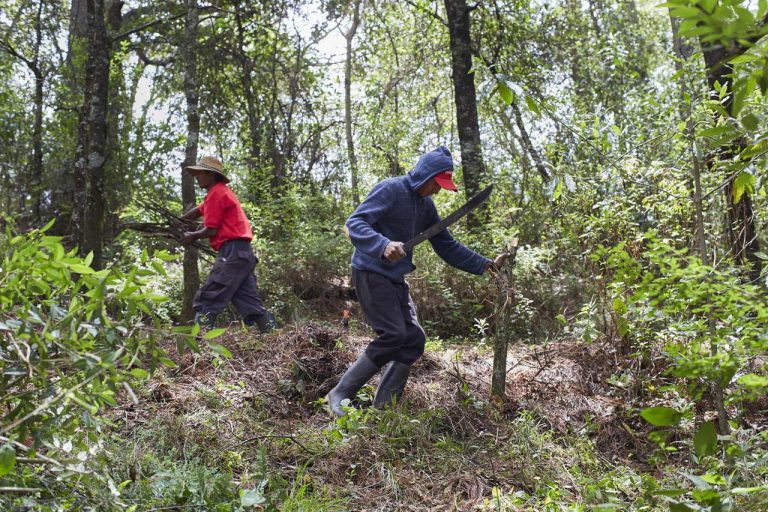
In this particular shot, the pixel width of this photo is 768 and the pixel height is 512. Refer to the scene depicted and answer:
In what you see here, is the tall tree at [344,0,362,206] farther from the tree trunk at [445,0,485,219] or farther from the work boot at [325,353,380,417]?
the work boot at [325,353,380,417]

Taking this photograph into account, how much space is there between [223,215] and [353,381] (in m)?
3.02

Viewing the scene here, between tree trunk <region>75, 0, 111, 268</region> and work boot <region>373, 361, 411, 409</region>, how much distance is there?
3.68m

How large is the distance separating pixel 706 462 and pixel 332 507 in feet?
6.32

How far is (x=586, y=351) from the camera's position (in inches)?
220

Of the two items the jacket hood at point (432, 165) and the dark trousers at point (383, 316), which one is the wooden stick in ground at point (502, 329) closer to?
the dark trousers at point (383, 316)

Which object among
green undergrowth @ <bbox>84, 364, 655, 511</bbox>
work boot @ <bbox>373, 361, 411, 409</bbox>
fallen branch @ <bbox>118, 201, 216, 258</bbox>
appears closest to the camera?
green undergrowth @ <bbox>84, 364, 655, 511</bbox>

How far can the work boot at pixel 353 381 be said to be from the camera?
4848 mm

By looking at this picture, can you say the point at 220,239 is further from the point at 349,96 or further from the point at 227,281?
the point at 349,96

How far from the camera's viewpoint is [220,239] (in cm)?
725

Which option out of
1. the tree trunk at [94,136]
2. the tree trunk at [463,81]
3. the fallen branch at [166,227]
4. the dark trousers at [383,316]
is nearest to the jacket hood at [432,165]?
the dark trousers at [383,316]

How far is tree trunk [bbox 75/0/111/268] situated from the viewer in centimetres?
705

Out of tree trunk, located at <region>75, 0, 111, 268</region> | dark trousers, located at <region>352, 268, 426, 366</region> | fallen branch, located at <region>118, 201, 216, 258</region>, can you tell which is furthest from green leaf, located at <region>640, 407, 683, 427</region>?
fallen branch, located at <region>118, 201, 216, 258</region>

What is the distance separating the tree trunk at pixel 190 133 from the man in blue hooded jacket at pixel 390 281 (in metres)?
3.81

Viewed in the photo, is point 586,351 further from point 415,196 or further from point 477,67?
point 477,67
